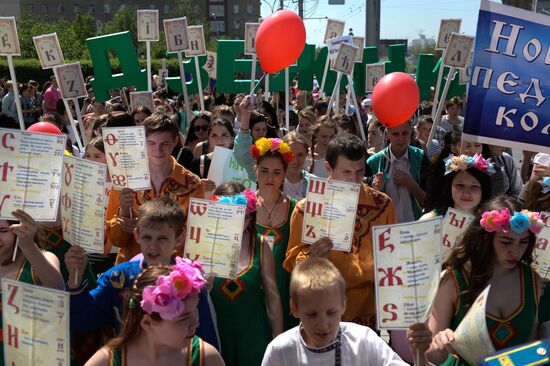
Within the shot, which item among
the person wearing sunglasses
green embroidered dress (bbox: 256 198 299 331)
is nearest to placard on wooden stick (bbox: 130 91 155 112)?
the person wearing sunglasses

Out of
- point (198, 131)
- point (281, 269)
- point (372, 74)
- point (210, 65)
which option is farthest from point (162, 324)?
point (210, 65)

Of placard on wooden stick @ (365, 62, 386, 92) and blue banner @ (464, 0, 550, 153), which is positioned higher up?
blue banner @ (464, 0, 550, 153)

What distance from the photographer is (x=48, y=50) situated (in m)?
9.21

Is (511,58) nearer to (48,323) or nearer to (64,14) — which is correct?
(48,323)

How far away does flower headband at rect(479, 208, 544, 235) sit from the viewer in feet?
12.2

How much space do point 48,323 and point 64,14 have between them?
126257 millimetres

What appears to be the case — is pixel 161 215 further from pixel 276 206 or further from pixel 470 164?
pixel 470 164

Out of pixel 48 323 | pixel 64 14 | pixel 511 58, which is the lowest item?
pixel 64 14

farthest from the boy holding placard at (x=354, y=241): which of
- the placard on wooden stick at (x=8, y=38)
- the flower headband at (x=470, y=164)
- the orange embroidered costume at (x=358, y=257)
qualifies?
the placard on wooden stick at (x=8, y=38)

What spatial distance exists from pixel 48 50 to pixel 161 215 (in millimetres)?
5746

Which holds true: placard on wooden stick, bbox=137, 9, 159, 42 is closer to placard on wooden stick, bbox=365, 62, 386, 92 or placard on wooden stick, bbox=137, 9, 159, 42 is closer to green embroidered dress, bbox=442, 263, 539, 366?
placard on wooden stick, bbox=365, 62, 386, 92

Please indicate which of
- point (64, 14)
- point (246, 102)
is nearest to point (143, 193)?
point (246, 102)

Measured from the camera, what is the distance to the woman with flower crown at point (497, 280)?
11.9 ft

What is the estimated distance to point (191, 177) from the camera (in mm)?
5449
